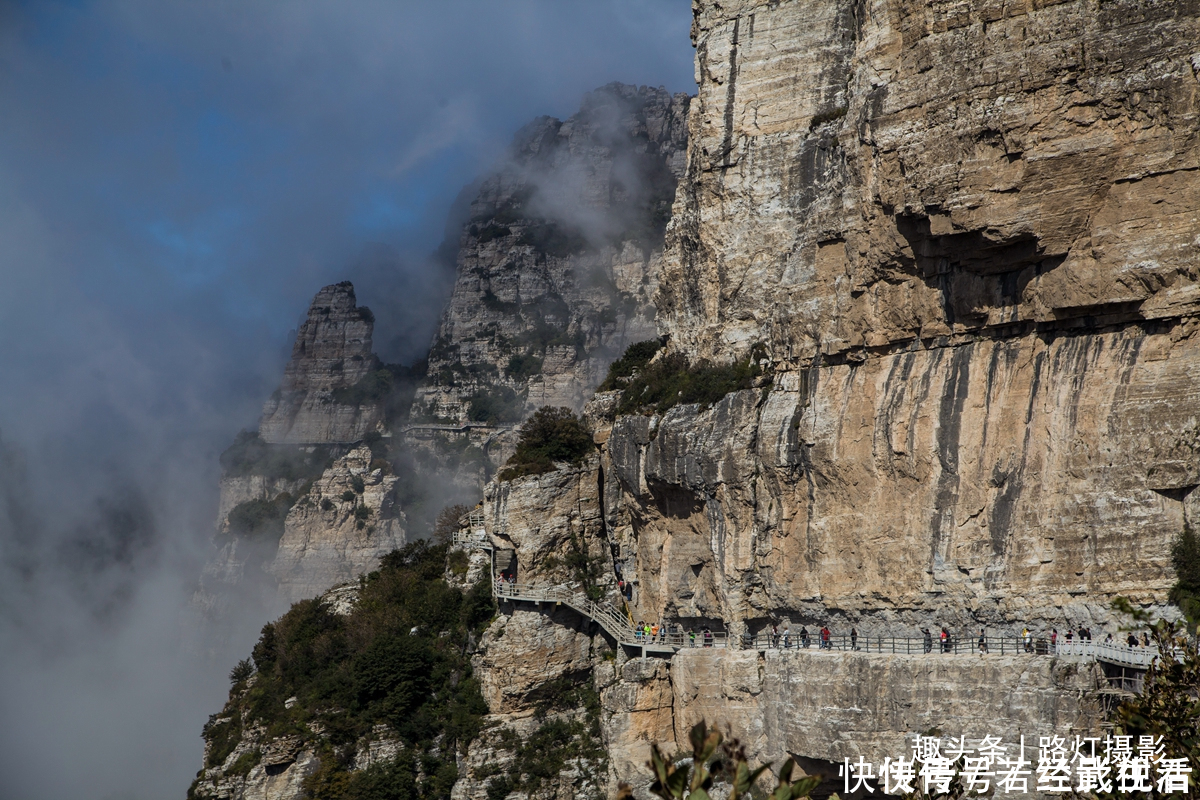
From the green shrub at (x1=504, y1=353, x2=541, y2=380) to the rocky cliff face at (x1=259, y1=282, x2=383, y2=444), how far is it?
45.1ft

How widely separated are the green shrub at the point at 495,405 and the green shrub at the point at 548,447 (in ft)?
177

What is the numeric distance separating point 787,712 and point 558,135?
308ft

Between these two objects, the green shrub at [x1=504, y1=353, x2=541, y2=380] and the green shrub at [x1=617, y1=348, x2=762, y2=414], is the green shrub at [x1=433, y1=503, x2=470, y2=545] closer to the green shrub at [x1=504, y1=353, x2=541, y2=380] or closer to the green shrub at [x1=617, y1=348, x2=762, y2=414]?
the green shrub at [x1=617, y1=348, x2=762, y2=414]

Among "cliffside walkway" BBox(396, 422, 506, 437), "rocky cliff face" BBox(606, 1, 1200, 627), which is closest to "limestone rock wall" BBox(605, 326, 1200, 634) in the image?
"rocky cliff face" BBox(606, 1, 1200, 627)

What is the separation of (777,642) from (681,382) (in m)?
10.8

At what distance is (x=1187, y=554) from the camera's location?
2580 cm

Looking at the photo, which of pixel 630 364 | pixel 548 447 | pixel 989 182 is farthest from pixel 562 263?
pixel 989 182

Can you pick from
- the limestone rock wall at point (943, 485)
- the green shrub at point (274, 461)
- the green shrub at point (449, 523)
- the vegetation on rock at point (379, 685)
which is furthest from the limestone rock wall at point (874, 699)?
the green shrub at point (274, 461)

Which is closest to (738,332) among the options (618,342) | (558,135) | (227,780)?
(227,780)

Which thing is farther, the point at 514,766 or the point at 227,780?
the point at 227,780

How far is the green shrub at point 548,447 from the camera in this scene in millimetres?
45422

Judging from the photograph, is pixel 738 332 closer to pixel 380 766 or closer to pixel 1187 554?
pixel 1187 554

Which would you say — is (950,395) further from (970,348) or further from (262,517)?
(262,517)

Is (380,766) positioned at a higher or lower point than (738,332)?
lower
